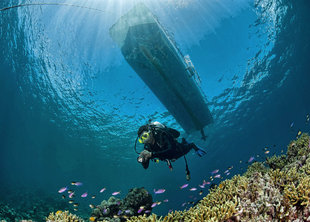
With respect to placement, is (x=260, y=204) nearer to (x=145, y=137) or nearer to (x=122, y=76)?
(x=145, y=137)

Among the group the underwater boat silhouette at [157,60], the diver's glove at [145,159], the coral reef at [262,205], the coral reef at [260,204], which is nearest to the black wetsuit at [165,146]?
the diver's glove at [145,159]

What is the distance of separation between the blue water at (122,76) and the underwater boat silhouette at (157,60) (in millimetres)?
3120

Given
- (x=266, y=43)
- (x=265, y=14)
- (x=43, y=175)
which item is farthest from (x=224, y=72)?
(x=43, y=175)

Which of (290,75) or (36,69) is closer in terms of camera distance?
(36,69)

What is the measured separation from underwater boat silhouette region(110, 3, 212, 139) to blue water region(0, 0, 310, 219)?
3120 millimetres

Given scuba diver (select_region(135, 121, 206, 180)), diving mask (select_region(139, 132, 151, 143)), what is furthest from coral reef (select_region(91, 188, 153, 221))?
diving mask (select_region(139, 132, 151, 143))

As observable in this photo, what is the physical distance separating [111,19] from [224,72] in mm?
13008

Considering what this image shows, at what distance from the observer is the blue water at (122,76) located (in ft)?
42.7

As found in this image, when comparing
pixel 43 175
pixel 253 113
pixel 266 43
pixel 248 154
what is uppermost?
pixel 43 175

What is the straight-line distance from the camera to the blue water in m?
13.0

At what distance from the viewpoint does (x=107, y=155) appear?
111ft

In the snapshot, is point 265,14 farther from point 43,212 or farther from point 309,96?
point 43,212

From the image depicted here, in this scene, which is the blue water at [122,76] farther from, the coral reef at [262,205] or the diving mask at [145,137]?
the diving mask at [145,137]

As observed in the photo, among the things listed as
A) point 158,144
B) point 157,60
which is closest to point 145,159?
point 158,144
